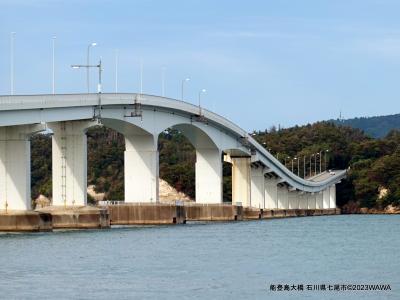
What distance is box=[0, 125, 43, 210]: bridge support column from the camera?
275 feet

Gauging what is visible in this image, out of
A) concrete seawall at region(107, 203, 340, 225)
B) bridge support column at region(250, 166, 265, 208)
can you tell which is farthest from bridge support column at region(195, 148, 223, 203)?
bridge support column at region(250, 166, 265, 208)

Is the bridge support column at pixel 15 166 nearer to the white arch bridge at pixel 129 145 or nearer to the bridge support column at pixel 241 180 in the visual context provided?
the white arch bridge at pixel 129 145

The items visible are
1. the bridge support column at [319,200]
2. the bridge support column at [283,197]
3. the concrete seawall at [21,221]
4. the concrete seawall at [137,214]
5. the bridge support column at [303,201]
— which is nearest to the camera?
the concrete seawall at [21,221]

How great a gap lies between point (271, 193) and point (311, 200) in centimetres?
2552

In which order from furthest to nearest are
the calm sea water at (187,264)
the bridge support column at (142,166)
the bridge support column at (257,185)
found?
the bridge support column at (257,185) → the bridge support column at (142,166) → the calm sea water at (187,264)

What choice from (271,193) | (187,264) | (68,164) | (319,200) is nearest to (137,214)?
(68,164)

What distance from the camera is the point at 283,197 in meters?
165

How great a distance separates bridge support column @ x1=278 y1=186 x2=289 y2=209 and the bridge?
7883 mm

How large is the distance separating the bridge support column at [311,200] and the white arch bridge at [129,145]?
25033 mm

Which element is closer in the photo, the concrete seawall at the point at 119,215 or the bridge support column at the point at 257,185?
the concrete seawall at the point at 119,215

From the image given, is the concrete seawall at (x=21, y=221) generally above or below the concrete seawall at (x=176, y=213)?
below

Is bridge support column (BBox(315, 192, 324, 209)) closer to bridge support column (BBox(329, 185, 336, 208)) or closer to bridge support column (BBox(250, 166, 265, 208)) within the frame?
bridge support column (BBox(329, 185, 336, 208))

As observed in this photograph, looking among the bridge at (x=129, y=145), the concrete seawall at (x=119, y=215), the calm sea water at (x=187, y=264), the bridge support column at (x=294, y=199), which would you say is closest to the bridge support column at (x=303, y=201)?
the bridge support column at (x=294, y=199)

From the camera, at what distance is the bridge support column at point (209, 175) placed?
12125 centimetres
